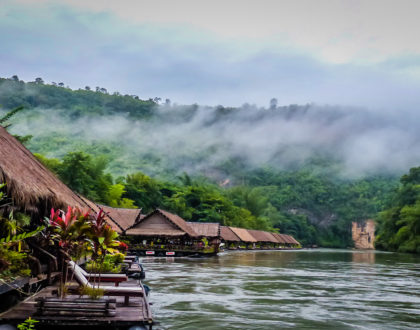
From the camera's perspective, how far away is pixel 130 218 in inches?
1778

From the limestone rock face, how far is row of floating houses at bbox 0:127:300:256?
41.3 metres

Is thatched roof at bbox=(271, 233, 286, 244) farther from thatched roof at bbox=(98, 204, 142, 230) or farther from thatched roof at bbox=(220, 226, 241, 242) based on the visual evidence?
thatched roof at bbox=(98, 204, 142, 230)

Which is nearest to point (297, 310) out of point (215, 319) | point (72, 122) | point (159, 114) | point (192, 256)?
point (215, 319)

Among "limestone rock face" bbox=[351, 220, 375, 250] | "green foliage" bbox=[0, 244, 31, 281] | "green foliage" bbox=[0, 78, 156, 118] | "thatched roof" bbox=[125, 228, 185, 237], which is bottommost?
"limestone rock face" bbox=[351, 220, 375, 250]

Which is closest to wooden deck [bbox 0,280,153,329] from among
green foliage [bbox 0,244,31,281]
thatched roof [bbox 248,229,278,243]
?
green foliage [bbox 0,244,31,281]

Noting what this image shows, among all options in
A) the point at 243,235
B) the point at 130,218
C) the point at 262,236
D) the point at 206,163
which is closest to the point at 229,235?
→ the point at 243,235

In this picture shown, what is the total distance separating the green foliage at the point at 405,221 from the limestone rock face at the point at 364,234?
175 ft

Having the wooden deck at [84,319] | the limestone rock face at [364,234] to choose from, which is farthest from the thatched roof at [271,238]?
the wooden deck at [84,319]

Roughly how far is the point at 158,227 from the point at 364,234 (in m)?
113

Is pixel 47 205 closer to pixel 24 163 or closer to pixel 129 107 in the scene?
pixel 24 163

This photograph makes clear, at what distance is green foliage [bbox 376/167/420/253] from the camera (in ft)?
208

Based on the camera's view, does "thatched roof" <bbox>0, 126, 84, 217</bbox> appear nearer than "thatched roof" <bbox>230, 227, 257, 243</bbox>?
Yes

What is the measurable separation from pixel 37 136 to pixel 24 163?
5817 inches

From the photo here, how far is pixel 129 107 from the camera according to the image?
7303 inches
